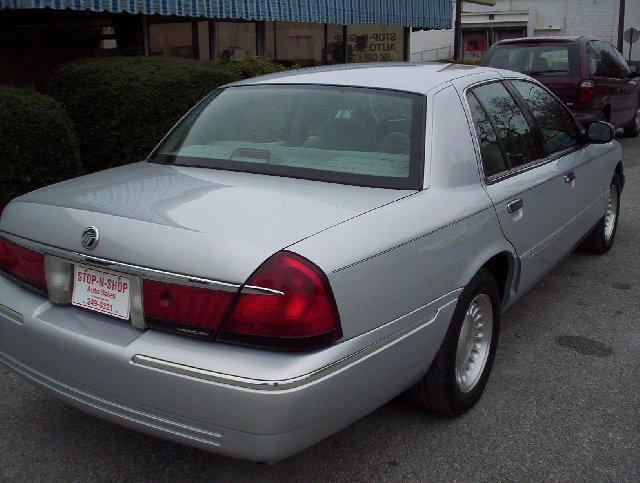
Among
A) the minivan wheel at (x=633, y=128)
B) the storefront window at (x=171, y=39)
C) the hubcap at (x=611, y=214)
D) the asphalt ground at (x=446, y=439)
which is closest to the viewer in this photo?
the asphalt ground at (x=446, y=439)

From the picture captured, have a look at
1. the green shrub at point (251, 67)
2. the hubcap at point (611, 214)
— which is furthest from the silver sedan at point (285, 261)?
the green shrub at point (251, 67)

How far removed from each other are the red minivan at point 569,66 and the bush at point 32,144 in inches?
255

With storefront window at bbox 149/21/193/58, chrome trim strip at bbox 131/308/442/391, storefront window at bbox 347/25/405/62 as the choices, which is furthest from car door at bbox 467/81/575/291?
storefront window at bbox 347/25/405/62

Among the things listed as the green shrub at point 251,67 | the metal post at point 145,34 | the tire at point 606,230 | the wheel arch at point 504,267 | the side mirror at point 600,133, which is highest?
the metal post at point 145,34

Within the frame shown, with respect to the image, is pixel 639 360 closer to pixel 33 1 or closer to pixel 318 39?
pixel 33 1

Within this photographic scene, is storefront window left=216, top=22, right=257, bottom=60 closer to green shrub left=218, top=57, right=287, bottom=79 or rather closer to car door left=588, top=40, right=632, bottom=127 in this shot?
green shrub left=218, top=57, right=287, bottom=79

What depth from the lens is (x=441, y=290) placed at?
294 cm

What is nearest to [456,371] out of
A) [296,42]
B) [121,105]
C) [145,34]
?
[121,105]

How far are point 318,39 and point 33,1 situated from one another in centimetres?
947

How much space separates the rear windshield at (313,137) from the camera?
10.4ft

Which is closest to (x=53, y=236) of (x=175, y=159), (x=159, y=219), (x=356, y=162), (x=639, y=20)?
(x=159, y=219)

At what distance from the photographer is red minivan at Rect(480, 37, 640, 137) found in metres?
10.5

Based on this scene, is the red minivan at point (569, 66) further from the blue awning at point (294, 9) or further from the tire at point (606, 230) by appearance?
the tire at point (606, 230)

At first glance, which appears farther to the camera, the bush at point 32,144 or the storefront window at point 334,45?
the storefront window at point 334,45
